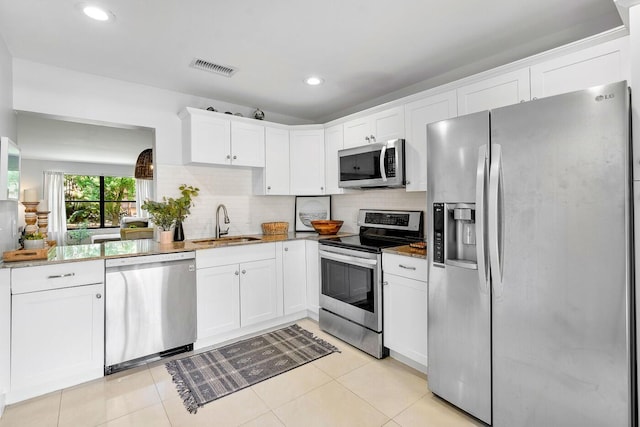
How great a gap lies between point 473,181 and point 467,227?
0.92ft

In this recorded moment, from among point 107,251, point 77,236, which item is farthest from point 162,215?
point 77,236

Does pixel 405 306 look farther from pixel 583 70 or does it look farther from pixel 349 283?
pixel 583 70

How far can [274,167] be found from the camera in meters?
3.74

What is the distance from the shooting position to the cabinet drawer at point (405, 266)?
232 cm

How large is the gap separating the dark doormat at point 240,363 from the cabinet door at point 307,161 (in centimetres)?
161

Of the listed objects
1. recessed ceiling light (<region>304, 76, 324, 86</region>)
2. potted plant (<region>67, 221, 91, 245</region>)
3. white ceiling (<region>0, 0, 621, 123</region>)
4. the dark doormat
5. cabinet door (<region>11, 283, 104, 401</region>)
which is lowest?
the dark doormat

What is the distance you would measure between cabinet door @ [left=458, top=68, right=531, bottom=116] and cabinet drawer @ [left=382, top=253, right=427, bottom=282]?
46.8 inches

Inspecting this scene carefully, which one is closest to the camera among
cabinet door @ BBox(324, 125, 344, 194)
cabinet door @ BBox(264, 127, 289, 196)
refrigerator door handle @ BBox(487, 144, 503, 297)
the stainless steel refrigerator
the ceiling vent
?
the stainless steel refrigerator

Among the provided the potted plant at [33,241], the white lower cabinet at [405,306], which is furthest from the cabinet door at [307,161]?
the potted plant at [33,241]

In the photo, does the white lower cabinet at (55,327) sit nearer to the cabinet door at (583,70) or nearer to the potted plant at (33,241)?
the potted plant at (33,241)

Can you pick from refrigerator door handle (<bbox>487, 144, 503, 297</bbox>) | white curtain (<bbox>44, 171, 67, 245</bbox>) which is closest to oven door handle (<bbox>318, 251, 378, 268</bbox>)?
refrigerator door handle (<bbox>487, 144, 503, 297</bbox>)

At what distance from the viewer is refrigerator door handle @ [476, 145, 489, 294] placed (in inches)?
68.0

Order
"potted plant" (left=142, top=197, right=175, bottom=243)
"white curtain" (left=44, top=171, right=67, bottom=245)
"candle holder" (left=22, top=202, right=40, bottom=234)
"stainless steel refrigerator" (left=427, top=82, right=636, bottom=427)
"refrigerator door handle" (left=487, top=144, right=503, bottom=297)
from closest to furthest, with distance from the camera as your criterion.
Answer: "stainless steel refrigerator" (left=427, top=82, right=636, bottom=427) → "refrigerator door handle" (left=487, top=144, right=503, bottom=297) → "candle holder" (left=22, top=202, right=40, bottom=234) → "potted plant" (left=142, top=197, right=175, bottom=243) → "white curtain" (left=44, top=171, right=67, bottom=245)

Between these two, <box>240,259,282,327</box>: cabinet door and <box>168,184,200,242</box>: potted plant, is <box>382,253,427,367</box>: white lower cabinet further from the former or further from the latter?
<box>168,184,200,242</box>: potted plant
